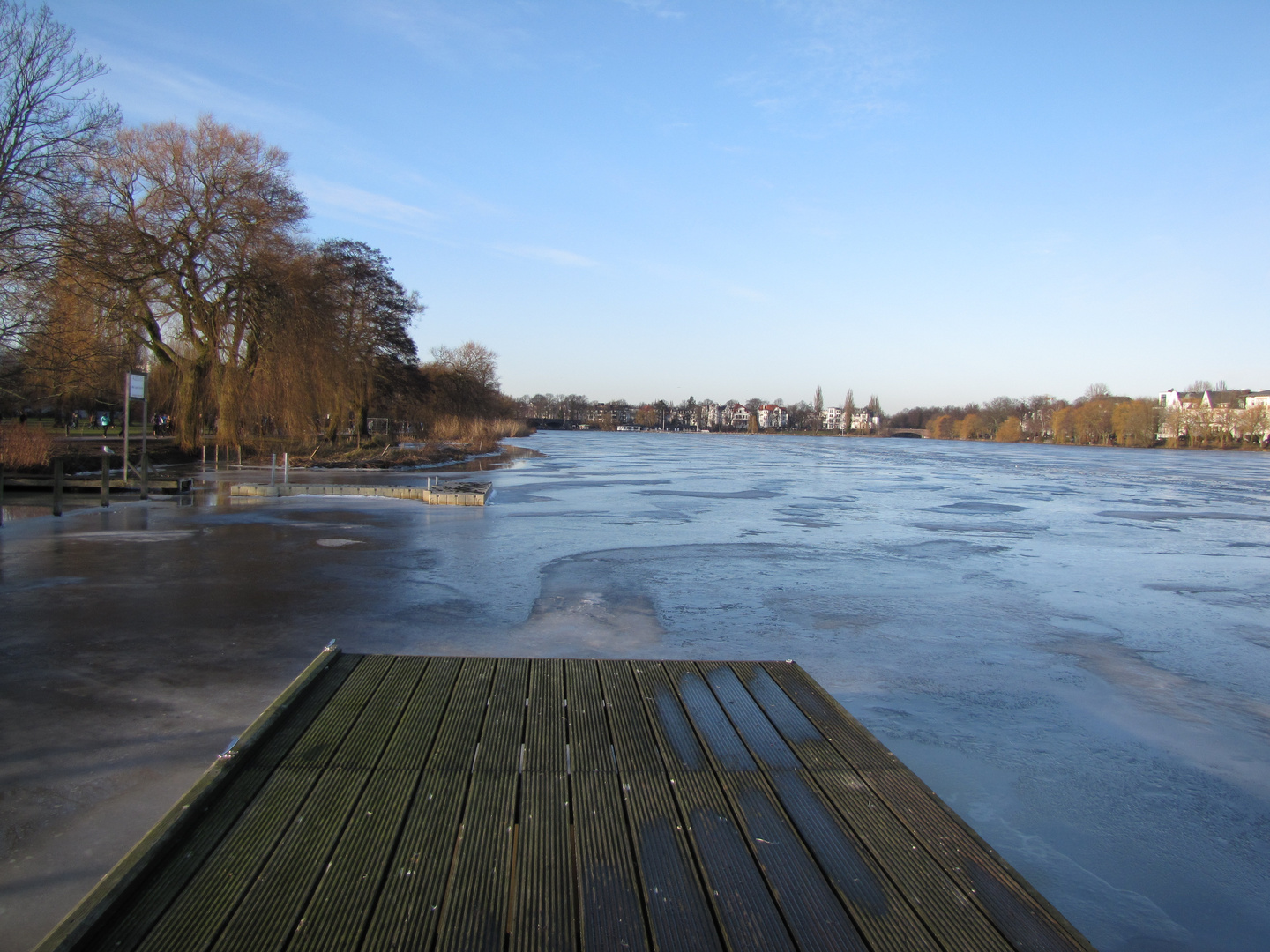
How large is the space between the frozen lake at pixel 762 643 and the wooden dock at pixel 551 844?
950mm

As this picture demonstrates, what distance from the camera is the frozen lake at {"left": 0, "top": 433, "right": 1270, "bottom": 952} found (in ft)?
11.7

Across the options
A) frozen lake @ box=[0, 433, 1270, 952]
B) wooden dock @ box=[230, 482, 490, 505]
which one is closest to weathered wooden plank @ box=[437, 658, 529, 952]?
frozen lake @ box=[0, 433, 1270, 952]

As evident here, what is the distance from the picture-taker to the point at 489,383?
200 feet

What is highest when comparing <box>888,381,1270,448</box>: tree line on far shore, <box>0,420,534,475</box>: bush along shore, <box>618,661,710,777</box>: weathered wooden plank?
<box>888,381,1270,448</box>: tree line on far shore

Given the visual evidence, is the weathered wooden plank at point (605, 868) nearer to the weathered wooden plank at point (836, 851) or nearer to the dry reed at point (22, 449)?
the weathered wooden plank at point (836, 851)

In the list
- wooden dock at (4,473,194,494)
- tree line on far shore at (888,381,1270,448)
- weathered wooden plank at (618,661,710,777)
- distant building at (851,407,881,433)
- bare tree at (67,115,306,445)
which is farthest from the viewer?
distant building at (851,407,881,433)

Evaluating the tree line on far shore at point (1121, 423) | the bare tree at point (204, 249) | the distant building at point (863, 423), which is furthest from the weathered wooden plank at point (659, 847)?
the distant building at point (863, 423)

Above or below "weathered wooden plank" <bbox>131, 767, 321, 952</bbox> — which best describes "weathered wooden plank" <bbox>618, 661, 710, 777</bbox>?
above

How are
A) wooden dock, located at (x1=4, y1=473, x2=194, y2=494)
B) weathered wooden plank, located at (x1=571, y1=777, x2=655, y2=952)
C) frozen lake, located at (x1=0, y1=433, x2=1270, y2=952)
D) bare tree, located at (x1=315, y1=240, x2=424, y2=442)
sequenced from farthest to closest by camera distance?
1. bare tree, located at (x1=315, y1=240, x2=424, y2=442)
2. wooden dock, located at (x1=4, y1=473, x2=194, y2=494)
3. frozen lake, located at (x1=0, y1=433, x2=1270, y2=952)
4. weathered wooden plank, located at (x1=571, y1=777, x2=655, y2=952)

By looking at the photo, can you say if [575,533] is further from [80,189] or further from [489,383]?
[489,383]

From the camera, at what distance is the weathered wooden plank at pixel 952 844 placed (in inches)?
84.7

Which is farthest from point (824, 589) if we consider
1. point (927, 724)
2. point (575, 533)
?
point (575, 533)

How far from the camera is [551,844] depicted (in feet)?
8.03

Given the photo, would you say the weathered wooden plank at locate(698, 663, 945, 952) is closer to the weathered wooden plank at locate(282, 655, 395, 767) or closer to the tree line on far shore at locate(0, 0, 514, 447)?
the weathered wooden plank at locate(282, 655, 395, 767)
